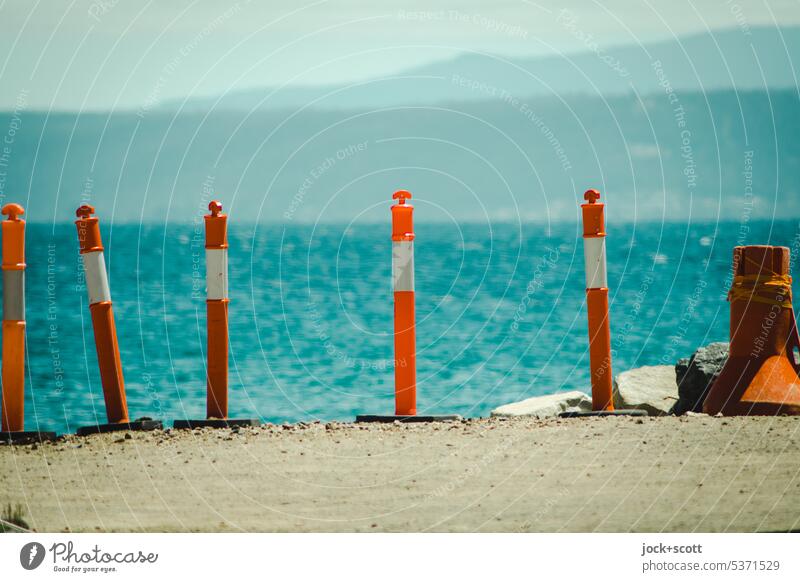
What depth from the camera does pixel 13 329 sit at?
6.97m

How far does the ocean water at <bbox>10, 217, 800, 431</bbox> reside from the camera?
51.9ft

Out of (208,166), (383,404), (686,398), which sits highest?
(208,166)

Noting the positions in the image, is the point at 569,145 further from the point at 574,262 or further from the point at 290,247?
the point at 290,247

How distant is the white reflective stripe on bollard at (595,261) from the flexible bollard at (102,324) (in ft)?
9.68

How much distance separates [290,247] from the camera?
225 ft

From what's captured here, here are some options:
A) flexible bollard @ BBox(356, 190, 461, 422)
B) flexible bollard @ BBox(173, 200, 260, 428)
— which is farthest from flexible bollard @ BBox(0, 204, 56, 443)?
flexible bollard @ BBox(356, 190, 461, 422)

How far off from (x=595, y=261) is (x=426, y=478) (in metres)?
2.00

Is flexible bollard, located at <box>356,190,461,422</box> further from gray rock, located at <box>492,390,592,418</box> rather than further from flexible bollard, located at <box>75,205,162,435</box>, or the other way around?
gray rock, located at <box>492,390,592,418</box>

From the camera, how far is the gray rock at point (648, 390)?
912 centimetres

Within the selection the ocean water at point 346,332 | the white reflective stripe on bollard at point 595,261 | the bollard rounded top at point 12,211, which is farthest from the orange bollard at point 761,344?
the ocean water at point 346,332

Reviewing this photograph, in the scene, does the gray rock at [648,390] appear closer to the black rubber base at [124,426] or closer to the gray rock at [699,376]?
the gray rock at [699,376]

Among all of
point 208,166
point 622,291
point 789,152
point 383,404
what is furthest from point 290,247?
point 789,152

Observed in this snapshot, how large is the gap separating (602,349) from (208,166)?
4375 centimetres

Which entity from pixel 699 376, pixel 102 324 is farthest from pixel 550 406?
pixel 102 324
